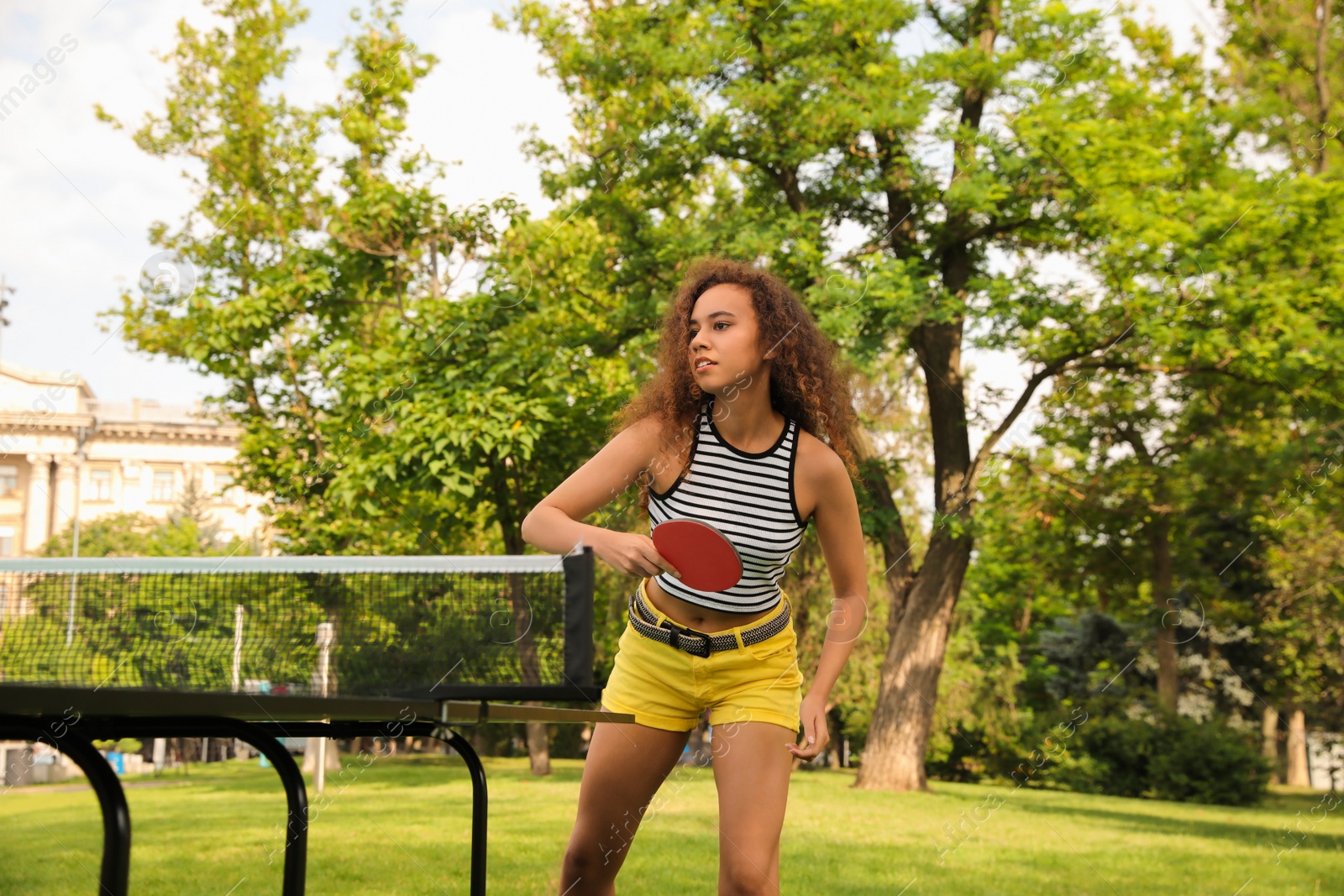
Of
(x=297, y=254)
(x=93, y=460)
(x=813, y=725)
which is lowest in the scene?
(x=813, y=725)

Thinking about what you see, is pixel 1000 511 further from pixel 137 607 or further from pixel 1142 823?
pixel 137 607

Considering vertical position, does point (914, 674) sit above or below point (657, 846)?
above

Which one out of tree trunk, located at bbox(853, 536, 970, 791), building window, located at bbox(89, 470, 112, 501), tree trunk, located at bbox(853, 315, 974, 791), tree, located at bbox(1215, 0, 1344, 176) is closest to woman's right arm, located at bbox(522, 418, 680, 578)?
tree trunk, located at bbox(853, 315, 974, 791)

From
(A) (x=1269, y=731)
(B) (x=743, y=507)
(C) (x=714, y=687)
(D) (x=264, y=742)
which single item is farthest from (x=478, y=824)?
(A) (x=1269, y=731)

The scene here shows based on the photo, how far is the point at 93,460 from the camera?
7525 cm

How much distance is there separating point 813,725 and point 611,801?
26.4 inches

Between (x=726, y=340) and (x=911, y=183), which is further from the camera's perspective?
(x=911, y=183)

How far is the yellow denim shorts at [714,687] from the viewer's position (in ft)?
11.3

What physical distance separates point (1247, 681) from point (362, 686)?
103 feet

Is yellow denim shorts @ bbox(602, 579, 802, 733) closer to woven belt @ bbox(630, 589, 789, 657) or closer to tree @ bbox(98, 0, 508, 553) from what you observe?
woven belt @ bbox(630, 589, 789, 657)

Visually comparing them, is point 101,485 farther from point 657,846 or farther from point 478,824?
point 478,824

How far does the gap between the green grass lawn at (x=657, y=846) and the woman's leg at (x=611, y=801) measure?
140 inches

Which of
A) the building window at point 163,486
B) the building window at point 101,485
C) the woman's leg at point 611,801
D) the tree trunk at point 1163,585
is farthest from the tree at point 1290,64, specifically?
the building window at point 101,485

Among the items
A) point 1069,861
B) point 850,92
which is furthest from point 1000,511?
point 1069,861
